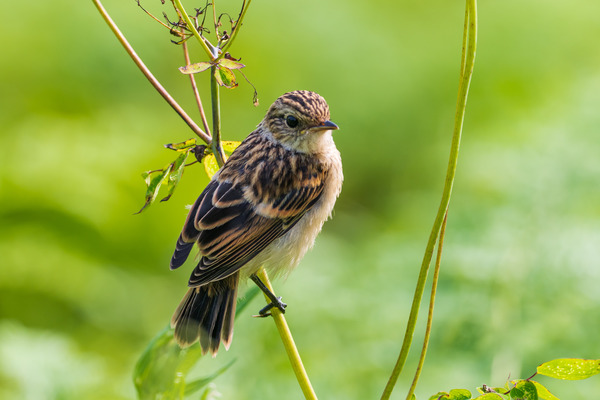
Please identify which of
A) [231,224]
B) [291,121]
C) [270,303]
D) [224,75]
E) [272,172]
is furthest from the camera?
[291,121]

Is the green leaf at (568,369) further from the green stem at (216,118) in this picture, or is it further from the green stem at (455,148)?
the green stem at (216,118)

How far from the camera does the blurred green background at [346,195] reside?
15.0 ft

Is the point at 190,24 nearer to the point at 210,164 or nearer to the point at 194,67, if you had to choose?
the point at 194,67

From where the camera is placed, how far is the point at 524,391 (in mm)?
1831

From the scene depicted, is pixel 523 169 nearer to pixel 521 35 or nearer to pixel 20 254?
pixel 521 35

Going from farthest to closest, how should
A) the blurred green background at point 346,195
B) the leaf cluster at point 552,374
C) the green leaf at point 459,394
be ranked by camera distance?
1. the blurred green background at point 346,195
2. the green leaf at point 459,394
3. the leaf cluster at point 552,374

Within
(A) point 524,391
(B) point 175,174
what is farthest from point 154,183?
(A) point 524,391

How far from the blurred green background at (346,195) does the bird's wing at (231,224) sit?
1.06 m

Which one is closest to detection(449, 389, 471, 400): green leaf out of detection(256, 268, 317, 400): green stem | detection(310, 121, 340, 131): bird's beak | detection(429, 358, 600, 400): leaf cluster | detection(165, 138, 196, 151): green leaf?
detection(429, 358, 600, 400): leaf cluster

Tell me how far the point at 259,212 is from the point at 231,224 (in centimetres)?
15

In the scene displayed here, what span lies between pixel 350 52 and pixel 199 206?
4.92 metres

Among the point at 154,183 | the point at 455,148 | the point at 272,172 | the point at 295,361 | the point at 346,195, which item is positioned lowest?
the point at 295,361

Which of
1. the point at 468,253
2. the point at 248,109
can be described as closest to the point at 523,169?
the point at 468,253

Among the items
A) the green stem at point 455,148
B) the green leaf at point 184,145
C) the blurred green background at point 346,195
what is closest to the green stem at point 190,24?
the green leaf at point 184,145
